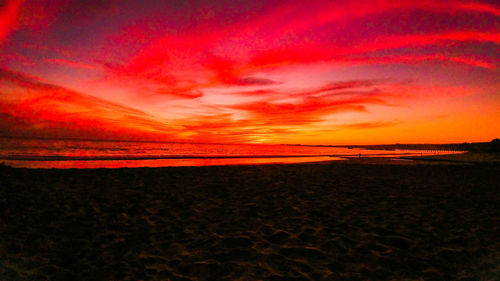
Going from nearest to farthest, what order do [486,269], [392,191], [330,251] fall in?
[486,269]
[330,251]
[392,191]

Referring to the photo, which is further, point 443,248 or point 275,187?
point 275,187

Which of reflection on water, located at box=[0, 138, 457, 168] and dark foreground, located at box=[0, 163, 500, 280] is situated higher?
reflection on water, located at box=[0, 138, 457, 168]

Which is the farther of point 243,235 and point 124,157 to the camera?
point 124,157

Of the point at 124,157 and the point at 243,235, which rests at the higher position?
the point at 124,157

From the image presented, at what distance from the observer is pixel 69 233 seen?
5.78 m

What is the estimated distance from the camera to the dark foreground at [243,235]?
4179mm

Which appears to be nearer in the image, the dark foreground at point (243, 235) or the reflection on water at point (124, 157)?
the dark foreground at point (243, 235)

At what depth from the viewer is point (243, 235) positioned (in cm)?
584

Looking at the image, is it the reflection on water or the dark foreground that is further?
the reflection on water

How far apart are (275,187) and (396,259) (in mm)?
7761

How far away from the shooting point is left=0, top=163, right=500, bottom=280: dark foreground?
165 inches

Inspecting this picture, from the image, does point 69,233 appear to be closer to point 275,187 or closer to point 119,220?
point 119,220

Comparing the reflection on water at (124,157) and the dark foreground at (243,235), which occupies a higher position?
the reflection on water at (124,157)

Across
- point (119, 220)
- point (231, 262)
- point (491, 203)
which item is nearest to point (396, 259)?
point (231, 262)
